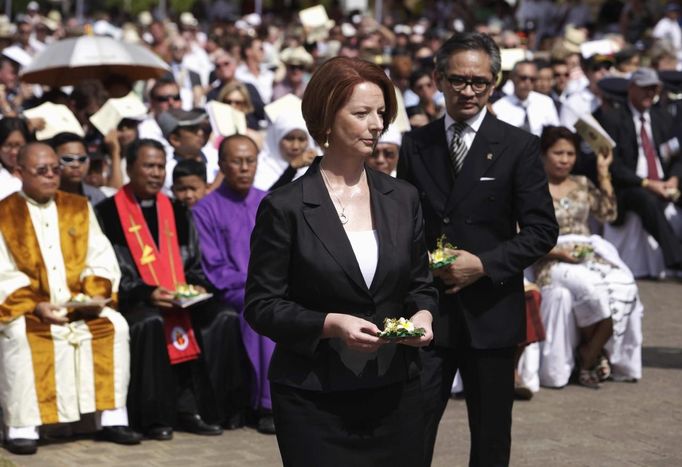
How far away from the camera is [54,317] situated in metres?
7.62

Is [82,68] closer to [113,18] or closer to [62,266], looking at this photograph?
[62,266]

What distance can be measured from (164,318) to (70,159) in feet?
4.91

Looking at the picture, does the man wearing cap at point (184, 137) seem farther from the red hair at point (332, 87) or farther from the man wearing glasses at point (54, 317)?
the red hair at point (332, 87)

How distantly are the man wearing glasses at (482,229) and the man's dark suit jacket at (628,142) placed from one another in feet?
24.3

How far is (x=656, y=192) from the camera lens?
12484 mm

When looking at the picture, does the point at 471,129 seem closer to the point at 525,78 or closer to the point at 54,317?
the point at 54,317

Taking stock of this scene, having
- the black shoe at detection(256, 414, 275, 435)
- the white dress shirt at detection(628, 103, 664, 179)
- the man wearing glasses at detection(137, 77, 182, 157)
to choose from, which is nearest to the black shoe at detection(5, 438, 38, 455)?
the black shoe at detection(256, 414, 275, 435)

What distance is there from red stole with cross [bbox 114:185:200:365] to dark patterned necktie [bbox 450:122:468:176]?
3.30 m

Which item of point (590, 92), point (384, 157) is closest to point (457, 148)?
point (384, 157)

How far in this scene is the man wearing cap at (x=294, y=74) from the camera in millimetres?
15750

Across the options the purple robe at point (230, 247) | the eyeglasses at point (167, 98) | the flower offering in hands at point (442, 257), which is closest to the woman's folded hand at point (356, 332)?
the flower offering in hands at point (442, 257)

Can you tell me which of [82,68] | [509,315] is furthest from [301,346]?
[82,68]

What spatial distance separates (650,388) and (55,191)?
410 centimetres

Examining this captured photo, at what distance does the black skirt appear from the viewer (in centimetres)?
420
